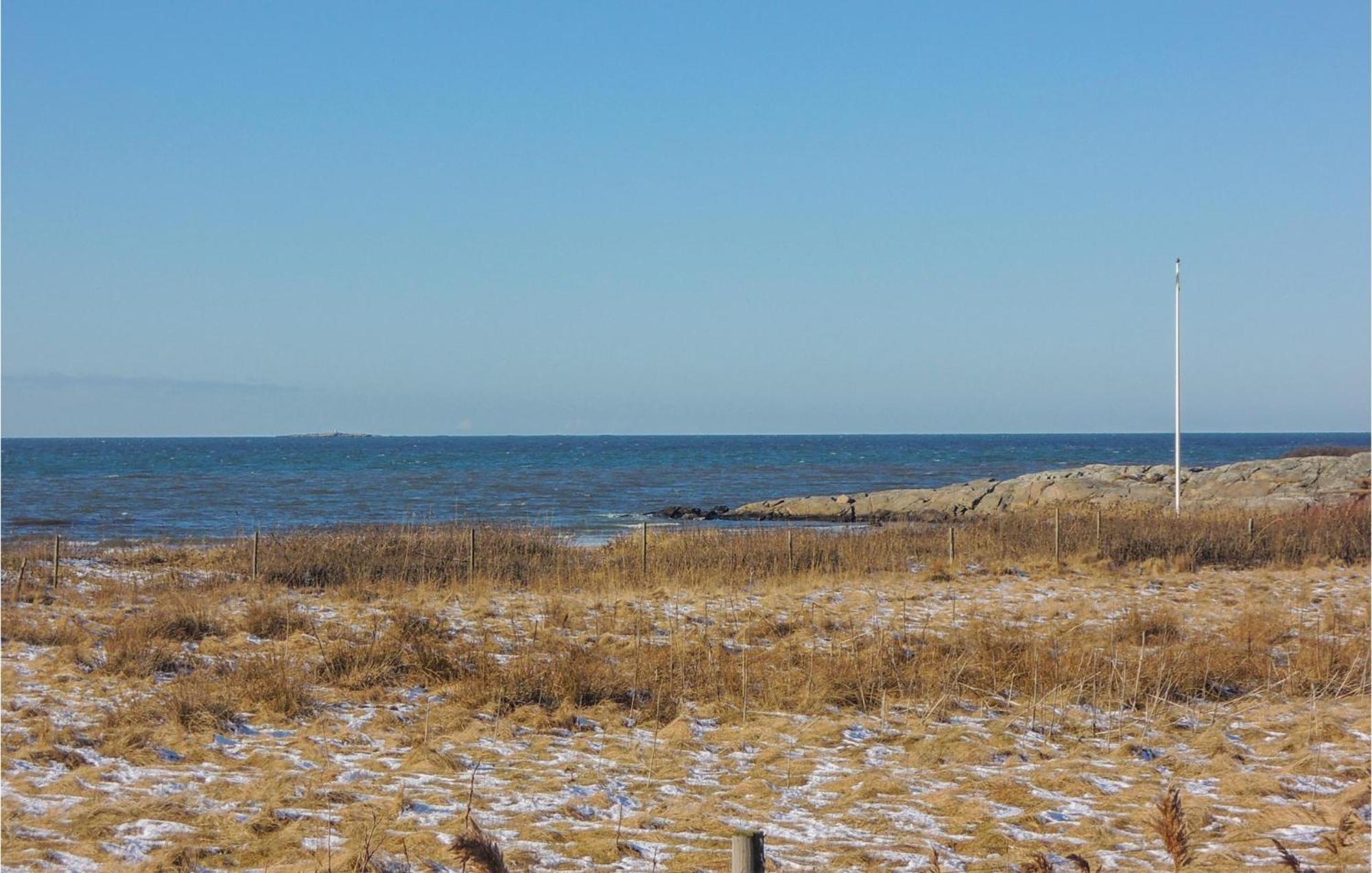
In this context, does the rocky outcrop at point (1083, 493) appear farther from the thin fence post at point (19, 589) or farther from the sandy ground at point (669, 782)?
the thin fence post at point (19, 589)

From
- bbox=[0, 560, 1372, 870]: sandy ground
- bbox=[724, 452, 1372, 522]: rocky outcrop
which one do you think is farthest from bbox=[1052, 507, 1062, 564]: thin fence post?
bbox=[724, 452, 1372, 522]: rocky outcrop

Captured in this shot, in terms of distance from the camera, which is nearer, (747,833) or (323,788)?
(747,833)

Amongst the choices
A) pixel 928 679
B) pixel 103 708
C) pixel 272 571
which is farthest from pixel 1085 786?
pixel 272 571

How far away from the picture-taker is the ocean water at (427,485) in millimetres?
42156

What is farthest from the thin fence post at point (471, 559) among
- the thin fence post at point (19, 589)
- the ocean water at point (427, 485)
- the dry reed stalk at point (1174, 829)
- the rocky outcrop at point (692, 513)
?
the rocky outcrop at point (692, 513)

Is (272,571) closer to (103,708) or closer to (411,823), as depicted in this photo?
(103,708)

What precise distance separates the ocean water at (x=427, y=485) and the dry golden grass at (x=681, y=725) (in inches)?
760

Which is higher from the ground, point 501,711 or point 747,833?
point 747,833

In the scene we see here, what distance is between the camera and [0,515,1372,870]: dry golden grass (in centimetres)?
716

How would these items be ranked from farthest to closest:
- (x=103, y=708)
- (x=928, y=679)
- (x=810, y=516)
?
1. (x=810, y=516)
2. (x=928, y=679)
3. (x=103, y=708)

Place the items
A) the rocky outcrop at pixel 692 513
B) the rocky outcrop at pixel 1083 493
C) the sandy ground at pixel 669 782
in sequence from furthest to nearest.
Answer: the rocky outcrop at pixel 692 513 < the rocky outcrop at pixel 1083 493 < the sandy ground at pixel 669 782

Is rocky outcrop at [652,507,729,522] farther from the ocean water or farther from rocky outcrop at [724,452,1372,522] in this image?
the ocean water

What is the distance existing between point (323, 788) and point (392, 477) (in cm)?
6771

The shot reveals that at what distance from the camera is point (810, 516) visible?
49.2m
